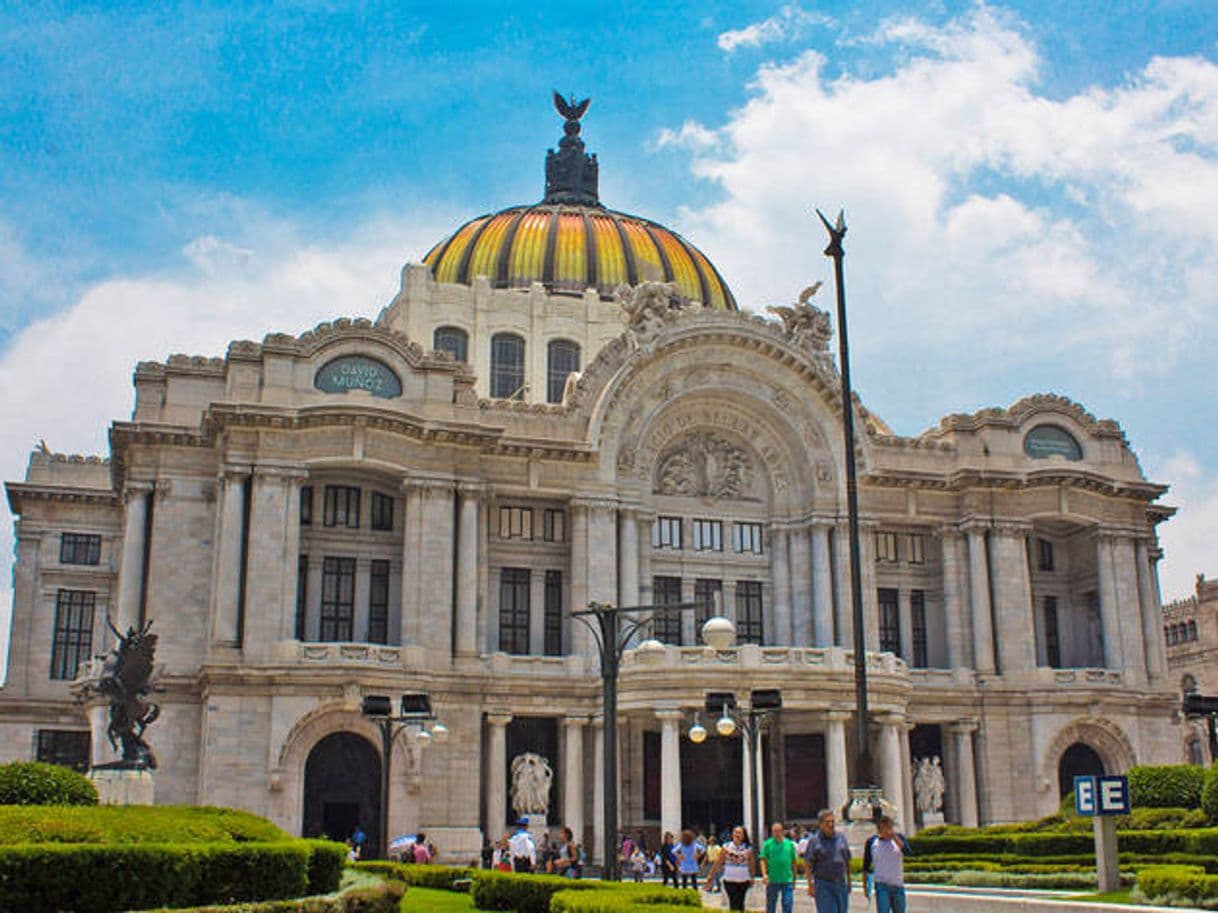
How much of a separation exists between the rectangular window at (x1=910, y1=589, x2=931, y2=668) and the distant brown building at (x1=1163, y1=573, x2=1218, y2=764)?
91.5ft

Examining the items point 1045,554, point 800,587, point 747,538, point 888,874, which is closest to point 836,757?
point 800,587

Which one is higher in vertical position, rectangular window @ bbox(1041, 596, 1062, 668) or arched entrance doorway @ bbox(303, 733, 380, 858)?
rectangular window @ bbox(1041, 596, 1062, 668)

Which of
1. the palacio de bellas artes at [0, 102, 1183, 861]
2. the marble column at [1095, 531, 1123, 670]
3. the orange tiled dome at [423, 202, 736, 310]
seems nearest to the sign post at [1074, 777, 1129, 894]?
the palacio de bellas artes at [0, 102, 1183, 861]

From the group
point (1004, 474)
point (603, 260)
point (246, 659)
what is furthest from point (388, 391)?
point (1004, 474)

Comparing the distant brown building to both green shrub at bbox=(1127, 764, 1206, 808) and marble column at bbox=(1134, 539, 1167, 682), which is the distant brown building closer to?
marble column at bbox=(1134, 539, 1167, 682)

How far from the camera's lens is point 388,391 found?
5034 cm

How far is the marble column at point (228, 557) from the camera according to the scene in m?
46.7

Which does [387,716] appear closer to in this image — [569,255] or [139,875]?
[139,875]

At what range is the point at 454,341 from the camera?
62.5 metres

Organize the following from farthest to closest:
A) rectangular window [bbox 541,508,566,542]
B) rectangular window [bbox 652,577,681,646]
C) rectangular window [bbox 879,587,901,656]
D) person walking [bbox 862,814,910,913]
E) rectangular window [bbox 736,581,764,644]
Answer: rectangular window [bbox 879,587,901,656] → rectangular window [bbox 736,581,764,644] → rectangular window [bbox 652,577,681,646] → rectangular window [bbox 541,508,566,542] → person walking [bbox 862,814,910,913]

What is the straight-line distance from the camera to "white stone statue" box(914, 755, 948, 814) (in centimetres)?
5412

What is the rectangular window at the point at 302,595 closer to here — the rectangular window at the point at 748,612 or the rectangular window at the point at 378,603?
the rectangular window at the point at 378,603

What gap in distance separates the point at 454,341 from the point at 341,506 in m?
13.6

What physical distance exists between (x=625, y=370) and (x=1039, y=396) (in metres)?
18.3
